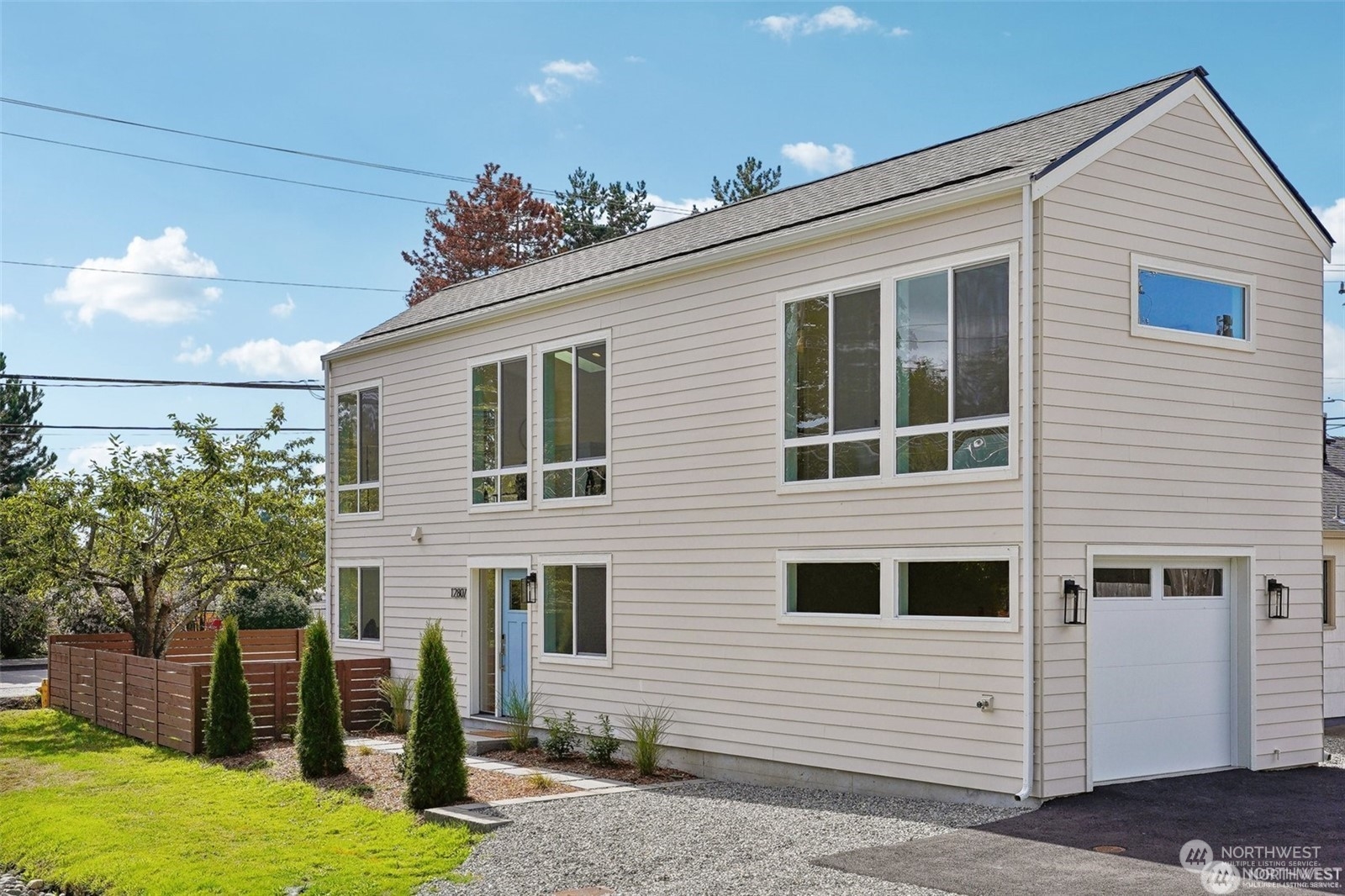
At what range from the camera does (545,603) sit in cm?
1526

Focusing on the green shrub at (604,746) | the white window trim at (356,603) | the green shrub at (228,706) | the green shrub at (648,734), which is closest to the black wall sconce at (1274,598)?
the green shrub at (648,734)

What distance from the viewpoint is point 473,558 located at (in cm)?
1636

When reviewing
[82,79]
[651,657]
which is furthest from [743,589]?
[82,79]

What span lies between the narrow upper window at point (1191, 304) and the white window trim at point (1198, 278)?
0.09 ft

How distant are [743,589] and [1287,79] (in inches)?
324

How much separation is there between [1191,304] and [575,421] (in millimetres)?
6832

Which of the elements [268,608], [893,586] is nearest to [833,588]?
[893,586]

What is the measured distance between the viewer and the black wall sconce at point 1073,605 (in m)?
10.1

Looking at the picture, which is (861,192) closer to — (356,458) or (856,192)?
(856,192)

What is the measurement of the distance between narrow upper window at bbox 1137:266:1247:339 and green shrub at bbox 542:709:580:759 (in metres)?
7.36

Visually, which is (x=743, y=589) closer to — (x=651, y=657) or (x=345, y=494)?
(x=651, y=657)

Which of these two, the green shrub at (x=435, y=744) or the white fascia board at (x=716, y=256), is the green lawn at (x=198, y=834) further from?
the white fascia board at (x=716, y=256)

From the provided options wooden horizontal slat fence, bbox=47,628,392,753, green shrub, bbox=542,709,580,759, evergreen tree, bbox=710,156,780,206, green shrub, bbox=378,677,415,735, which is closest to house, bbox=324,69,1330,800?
green shrub, bbox=542,709,580,759

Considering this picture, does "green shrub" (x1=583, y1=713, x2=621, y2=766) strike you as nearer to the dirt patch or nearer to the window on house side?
the dirt patch
